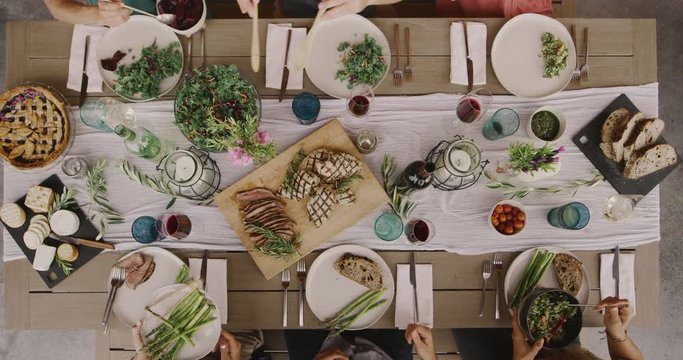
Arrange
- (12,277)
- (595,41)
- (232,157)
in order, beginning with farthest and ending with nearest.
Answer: (595,41)
(12,277)
(232,157)

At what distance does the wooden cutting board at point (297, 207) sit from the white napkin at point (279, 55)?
29cm

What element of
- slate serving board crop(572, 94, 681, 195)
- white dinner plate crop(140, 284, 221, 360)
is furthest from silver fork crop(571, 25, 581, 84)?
white dinner plate crop(140, 284, 221, 360)

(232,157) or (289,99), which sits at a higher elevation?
(289,99)

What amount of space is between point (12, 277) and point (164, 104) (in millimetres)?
950

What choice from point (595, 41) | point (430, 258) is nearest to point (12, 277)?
point (430, 258)

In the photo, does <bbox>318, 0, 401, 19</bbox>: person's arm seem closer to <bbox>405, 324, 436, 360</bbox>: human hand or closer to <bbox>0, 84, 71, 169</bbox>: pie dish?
<bbox>0, 84, 71, 169</bbox>: pie dish

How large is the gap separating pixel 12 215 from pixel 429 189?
5.64ft

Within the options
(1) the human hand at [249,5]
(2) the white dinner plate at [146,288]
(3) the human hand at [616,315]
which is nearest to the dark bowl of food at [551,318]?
(3) the human hand at [616,315]

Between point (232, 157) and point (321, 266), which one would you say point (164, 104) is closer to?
point (232, 157)

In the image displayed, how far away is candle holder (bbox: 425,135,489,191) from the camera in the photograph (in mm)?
1870

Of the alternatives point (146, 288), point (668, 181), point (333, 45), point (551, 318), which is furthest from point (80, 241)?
point (668, 181)

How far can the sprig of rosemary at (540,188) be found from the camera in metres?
1.97

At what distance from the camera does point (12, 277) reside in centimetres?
192

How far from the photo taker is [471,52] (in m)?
2.03
